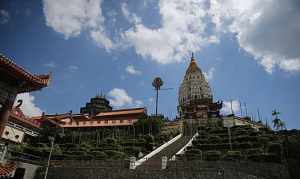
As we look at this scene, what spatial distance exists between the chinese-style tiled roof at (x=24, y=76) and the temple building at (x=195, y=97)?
4876 centimetres

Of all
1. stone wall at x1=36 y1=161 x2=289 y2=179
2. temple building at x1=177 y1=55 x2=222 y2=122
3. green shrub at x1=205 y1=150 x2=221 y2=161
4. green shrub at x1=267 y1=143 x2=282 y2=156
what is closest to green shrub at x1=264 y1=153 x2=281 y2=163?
stone wall at x1=36 y1=161 x2=289 y2=179

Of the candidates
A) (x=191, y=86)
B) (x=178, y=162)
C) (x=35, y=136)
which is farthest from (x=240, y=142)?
(x=191, y=86)

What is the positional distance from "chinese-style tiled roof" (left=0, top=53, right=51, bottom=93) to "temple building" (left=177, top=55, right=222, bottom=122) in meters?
48.8

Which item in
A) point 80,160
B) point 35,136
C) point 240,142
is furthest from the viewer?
point 35,136

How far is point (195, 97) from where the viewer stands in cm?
7862

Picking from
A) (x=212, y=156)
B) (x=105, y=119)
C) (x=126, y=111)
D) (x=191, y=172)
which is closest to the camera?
(x=191, y=172)

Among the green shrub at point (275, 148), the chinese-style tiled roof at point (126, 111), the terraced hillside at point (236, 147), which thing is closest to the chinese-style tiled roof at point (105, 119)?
the chinese-style tiled roof at point (126, 111)

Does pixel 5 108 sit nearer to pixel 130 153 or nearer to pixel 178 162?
pixel 178 162

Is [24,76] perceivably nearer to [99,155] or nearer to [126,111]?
[99,155]

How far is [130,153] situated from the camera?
33.9 m

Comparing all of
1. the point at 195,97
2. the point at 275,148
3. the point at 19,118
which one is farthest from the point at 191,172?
the point at 195,97

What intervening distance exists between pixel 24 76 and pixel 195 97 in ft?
217

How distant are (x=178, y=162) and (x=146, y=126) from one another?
25.8 metres

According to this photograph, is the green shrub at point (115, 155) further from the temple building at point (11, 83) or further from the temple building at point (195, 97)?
the temple building at point (195, 97)
